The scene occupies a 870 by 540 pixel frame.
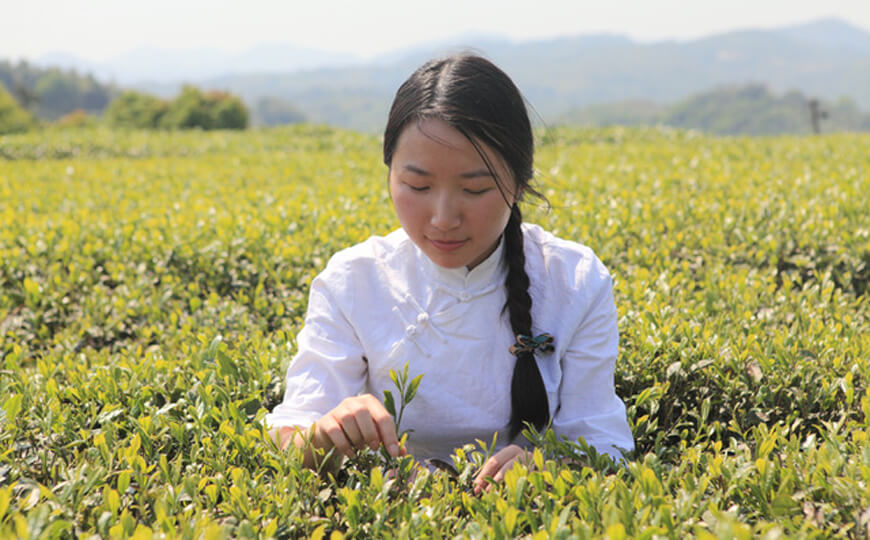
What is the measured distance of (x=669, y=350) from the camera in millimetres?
2455

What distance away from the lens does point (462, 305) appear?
198 centimetres

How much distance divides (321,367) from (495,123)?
2.64 ft

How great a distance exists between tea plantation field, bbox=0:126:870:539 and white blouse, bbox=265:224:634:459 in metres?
0.15

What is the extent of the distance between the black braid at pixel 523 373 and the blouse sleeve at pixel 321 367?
44 cm

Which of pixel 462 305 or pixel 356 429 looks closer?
pixel 356 429

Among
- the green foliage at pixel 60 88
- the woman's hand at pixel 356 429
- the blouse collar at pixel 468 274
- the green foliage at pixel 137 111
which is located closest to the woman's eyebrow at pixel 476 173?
the blouse collar at pixel 468 274

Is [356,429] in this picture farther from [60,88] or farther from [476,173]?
[60,88]

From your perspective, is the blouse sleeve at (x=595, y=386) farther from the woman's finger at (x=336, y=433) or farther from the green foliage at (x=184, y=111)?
the green foliage at (x=184, y=111)

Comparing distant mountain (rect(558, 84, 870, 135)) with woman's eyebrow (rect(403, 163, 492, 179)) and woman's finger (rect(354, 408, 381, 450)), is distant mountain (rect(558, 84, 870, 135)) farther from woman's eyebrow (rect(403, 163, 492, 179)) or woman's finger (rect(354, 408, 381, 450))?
woman's finger (rect(354, 408, 381, 450))

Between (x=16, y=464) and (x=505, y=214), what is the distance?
4.73 feet

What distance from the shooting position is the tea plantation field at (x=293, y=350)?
150cm

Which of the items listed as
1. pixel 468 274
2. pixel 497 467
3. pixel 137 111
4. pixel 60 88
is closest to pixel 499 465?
pixel 497 467

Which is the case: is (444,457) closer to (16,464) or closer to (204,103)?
(16,464)

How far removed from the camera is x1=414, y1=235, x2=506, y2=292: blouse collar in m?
1.99
